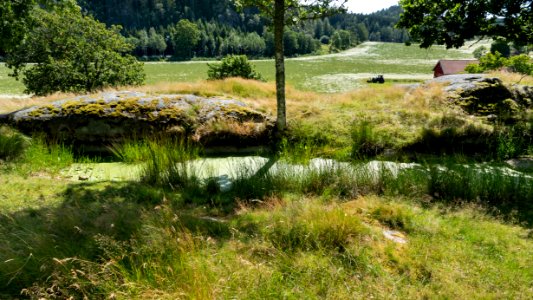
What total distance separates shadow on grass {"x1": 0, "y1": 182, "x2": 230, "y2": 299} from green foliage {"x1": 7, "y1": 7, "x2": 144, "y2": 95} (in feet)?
52.9

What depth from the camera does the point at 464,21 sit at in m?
11.4

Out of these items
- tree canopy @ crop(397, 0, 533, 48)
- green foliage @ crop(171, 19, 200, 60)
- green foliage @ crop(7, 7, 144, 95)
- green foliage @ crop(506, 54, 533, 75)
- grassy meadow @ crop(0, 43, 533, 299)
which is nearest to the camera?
grassy meadow @ crop(0, 43, 533, 299)

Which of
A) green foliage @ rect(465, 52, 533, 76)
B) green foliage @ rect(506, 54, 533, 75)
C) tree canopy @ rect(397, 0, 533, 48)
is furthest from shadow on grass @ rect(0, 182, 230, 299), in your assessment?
green foliage @ rect(506, 54, 533, 75)

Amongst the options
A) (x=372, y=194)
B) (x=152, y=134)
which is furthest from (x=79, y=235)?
(x=152, y=134)

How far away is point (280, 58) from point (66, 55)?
16907mm

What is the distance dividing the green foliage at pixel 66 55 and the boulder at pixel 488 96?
57.8ft

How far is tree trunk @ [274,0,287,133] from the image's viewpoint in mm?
9266

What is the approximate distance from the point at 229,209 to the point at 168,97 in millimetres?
6415

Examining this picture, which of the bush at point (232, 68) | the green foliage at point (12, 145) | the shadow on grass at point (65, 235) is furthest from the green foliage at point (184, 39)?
the shadow on grass at point (65, 235)

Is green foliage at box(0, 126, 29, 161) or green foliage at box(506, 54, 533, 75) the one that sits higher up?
green foliage at box(506, 54, 533, 75)

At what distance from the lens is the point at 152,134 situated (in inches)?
427

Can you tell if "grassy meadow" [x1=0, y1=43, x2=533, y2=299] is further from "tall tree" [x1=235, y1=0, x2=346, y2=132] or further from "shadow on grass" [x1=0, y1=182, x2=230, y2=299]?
"tall tree" [x1=235, y1=0, x2=346, y2=132]

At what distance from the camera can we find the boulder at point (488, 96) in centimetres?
1198

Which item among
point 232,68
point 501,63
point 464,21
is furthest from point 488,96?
point 501,63
